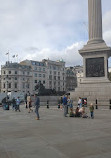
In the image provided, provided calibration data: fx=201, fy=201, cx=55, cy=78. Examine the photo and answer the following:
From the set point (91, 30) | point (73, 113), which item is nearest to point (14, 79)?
point (91, 30)

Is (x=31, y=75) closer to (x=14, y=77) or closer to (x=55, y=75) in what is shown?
(x=14, y=77)

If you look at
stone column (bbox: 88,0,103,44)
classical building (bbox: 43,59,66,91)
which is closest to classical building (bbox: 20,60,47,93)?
classical building (bbox: 43,59,66,91)

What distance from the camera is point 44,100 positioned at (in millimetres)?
39281

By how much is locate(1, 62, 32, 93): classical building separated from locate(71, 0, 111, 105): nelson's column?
7540 centimetres

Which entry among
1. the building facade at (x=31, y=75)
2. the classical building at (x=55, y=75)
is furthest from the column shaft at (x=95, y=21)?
the classical building at (x=55, y=75)

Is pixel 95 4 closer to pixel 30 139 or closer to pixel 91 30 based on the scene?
pixel 91 30

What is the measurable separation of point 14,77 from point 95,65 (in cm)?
8005

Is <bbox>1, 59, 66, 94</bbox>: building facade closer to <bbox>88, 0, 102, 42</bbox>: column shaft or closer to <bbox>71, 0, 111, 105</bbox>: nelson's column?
<bbox>88, 0, 102, 42</bbox>: column shaft

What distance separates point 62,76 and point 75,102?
325 ft

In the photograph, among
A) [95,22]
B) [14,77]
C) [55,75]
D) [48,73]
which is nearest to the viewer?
[95,22]

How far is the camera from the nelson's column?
85.8 feet

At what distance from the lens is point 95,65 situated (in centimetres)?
2719

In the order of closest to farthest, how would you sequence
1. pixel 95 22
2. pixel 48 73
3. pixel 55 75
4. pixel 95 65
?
pixel 95 65, pixel 95 22, pixel 48 73, pixel 55 75

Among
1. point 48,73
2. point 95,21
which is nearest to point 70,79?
point 48,73
